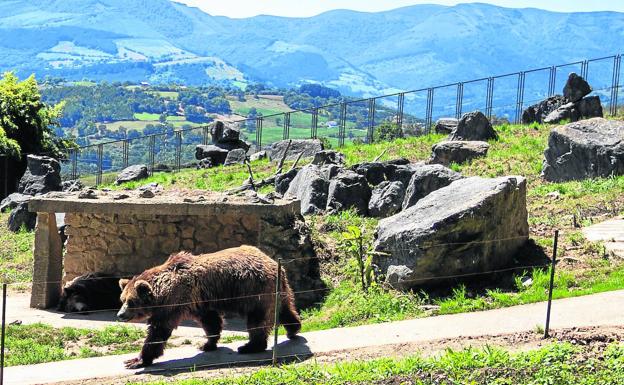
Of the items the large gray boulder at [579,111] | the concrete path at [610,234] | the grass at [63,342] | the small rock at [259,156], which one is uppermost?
the large gray boulder at [579,111]

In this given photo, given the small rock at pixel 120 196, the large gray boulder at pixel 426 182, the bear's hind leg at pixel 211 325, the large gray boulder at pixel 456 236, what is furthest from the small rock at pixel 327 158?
the bear's hind leg at pixel 211 325

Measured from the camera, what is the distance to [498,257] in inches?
642

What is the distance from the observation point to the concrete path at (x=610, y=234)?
658 inches

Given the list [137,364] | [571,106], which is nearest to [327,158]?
[571,106]

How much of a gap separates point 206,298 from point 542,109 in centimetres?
2544

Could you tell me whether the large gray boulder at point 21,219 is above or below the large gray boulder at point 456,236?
below

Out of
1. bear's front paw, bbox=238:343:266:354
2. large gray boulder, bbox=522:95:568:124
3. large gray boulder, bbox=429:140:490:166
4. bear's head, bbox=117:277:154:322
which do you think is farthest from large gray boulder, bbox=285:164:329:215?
large gray boulder, bbox=522:95:568:124

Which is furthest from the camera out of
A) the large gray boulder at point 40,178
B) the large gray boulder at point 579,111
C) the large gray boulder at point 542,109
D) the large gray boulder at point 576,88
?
the large gray boulder at point 542,109

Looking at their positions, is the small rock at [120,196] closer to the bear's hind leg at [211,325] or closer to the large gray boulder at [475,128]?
the bear's hind leg at [211,325]

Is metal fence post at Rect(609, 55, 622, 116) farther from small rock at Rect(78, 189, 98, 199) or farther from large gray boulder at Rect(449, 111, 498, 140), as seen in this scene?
small rock at Rect(78, 189, 98, 199)

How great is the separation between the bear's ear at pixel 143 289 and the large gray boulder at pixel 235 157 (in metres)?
23.4

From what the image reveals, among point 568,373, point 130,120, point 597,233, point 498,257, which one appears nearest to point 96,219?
point 498,257

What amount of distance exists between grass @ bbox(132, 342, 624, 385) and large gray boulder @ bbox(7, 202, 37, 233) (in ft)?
53.9

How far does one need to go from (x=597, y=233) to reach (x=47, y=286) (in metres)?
10.0
